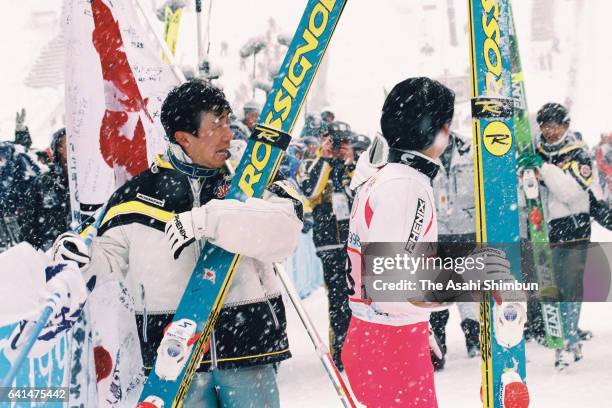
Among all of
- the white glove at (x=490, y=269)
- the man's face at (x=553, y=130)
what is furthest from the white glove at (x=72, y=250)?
the man's face at (x=553, y=130)

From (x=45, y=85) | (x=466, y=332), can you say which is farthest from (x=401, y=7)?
(x=466, y=332)

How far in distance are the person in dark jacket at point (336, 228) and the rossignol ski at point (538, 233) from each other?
1427 millimetres

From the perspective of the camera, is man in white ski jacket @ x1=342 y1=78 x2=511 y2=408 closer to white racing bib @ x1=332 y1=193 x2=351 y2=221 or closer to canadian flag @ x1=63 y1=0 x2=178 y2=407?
canadian flag @ x1=63 y1=0 x2=178 y2=407

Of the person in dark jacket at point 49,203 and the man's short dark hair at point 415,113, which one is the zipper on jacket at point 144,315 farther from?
the person in dark jacket at point 49,203

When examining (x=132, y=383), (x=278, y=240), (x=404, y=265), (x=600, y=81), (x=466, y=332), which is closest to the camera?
(x=404, y=265)

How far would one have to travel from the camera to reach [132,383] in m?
4.46

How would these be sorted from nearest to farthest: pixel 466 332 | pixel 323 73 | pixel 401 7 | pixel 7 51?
1. pixel 466 332
2. pixel 323 73
3. pixel 7 51
4. pixel 401 7

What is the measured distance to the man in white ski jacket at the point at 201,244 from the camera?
3.25 m

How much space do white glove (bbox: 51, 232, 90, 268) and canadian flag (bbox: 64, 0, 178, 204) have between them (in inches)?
43.5

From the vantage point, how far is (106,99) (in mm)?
4586

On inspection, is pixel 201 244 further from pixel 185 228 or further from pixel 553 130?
pixel 553 130

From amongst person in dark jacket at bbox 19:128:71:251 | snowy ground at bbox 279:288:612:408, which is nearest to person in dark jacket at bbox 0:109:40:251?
person in dark jacket at bbox 19:128:71:251

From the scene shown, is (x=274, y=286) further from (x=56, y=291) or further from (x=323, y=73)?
(x=323, y=73)

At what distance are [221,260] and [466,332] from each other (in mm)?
4779
